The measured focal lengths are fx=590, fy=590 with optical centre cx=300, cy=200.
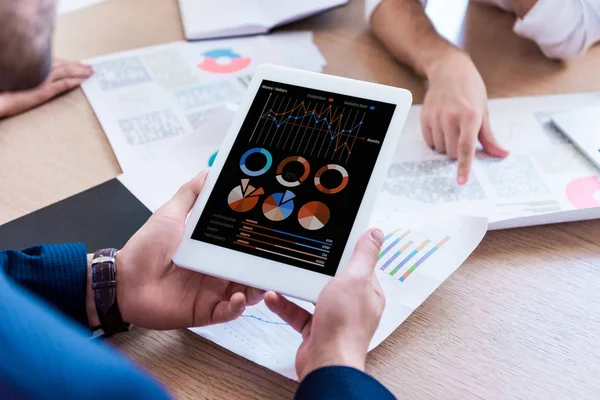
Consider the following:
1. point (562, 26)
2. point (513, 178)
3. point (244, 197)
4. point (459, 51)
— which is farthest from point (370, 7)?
point (244, 197)

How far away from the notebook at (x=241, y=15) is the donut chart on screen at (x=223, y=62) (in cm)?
5

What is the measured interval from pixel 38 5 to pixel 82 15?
0.67m

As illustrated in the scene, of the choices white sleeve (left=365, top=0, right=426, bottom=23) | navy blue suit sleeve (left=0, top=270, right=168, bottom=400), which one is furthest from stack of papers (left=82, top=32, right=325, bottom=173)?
navy blue suit sleeve (left=0, top=270, right=168, bottom=400)

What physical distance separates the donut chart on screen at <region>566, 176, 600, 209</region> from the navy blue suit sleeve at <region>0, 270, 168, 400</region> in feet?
1.77

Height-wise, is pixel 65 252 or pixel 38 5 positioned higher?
pixel 38 5

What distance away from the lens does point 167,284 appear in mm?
594

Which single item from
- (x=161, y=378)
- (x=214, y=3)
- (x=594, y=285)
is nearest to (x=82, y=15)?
(x=214, y=3)

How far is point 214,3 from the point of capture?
105cm

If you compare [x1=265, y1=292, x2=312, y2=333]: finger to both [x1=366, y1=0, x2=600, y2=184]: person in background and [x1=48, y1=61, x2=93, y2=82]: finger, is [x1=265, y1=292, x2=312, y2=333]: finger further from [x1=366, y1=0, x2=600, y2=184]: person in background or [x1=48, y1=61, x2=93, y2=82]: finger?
[x1=48, y1=61, x2=93, y2=82]: finger

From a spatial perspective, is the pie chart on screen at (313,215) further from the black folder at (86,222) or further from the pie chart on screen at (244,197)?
the black folder at (86,222)

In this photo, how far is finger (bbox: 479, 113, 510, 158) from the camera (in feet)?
2.43

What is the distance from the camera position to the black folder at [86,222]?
0.66 meters

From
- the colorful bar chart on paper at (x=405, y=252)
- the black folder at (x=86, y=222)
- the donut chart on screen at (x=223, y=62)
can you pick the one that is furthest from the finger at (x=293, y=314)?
the donut chart on screen at (x=223, y=62)

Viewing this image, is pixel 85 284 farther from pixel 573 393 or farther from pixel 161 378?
pixel 573 393
